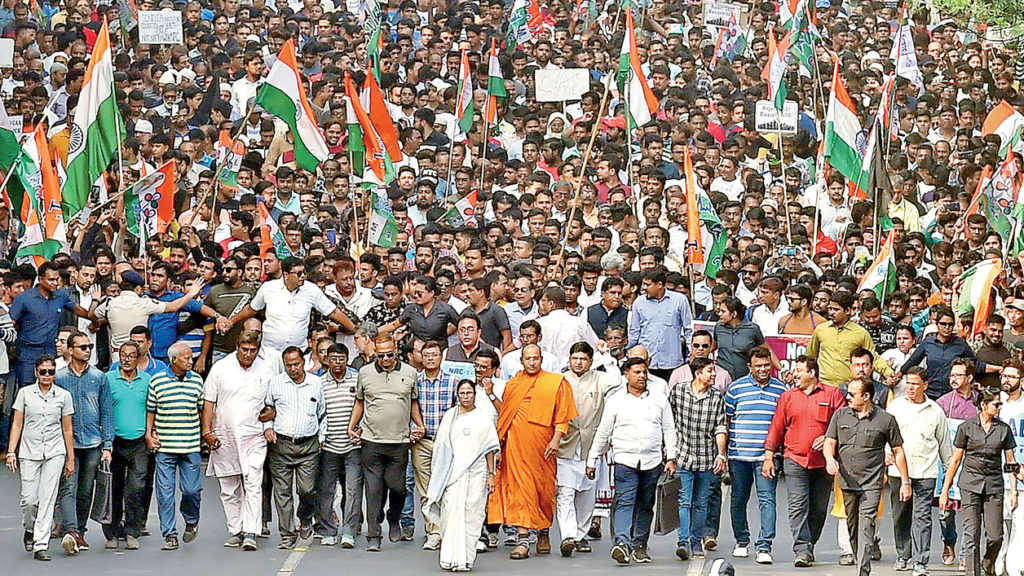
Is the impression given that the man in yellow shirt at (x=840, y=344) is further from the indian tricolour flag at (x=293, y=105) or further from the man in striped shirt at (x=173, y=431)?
the indian tricolour flag at (x=293, y=105)

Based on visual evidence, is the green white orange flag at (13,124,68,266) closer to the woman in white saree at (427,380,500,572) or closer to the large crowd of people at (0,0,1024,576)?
the large crowd of people at (0,0,1024,576)

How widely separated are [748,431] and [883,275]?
3408mm

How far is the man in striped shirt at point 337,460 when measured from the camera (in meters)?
15.9

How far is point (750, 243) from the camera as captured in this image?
19.6 meters

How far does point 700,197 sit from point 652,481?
15.6 ft

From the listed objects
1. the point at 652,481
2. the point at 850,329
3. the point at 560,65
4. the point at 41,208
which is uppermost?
the point at 560,65

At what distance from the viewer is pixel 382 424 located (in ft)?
51.6

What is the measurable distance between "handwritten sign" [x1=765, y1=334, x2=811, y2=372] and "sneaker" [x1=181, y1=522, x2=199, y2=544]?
5.19 metres

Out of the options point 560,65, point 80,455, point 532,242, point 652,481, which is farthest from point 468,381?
point 560,65

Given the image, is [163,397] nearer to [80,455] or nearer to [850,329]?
[80,455]

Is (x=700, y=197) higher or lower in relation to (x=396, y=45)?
lower

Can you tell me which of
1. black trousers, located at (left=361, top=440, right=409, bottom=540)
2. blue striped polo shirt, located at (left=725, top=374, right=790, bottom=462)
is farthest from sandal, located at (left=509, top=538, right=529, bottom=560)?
Result: blue striped polo shirt, located at (left=725, top=374, right=790, bottom=462)

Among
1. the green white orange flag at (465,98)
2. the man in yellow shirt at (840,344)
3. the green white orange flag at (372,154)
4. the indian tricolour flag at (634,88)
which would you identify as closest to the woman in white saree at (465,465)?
the man in yellow shirt at (840,344)

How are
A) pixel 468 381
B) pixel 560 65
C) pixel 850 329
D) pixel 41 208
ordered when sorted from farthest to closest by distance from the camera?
1. pixel 560 65
2. pixel 41 208
3. pixel 850 329
4. pixel 468 381
